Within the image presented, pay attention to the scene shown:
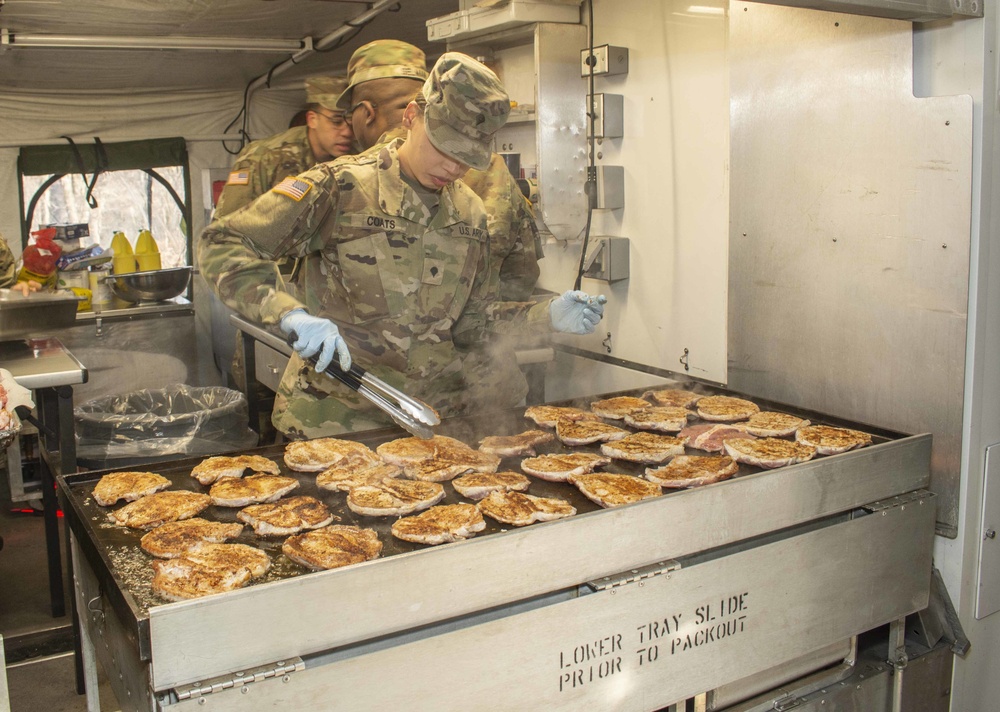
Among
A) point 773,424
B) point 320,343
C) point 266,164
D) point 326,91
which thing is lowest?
point 773,424

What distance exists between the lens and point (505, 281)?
3299 millimetres

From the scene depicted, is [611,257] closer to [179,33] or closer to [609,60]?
[609,60]

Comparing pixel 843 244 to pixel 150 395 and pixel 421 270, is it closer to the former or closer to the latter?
pixel 421 270

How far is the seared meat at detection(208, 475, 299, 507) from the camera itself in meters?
1.97

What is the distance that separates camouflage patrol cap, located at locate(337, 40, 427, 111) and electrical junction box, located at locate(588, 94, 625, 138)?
709 mm

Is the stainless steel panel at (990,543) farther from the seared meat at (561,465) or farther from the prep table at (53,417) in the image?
the prep table at (53,417)

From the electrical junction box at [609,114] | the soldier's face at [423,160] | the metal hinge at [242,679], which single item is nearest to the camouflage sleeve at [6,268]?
the soldier's face at [423,160]

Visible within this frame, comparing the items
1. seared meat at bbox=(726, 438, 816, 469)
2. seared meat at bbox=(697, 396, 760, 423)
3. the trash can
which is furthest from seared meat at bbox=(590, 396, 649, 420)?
the trash can

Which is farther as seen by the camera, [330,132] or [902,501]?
[330,132]

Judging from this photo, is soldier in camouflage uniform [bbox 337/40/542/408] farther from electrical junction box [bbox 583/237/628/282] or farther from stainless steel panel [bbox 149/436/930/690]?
stainless steel panel [bbox 149/436/930/690]

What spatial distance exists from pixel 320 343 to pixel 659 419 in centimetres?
100

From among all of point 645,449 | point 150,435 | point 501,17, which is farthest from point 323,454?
point 150,435

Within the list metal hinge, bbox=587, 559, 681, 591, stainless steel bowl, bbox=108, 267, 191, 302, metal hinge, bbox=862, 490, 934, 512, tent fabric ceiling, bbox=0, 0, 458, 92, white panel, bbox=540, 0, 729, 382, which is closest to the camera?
metal hinge, bbox=587, 559, 681, 591

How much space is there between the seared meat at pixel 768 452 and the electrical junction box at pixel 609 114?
1.62 meters
